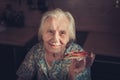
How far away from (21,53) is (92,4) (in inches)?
36.7

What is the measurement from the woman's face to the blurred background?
472mm

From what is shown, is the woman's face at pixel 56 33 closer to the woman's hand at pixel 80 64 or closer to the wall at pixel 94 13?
the woman's hand at pixel 80 64

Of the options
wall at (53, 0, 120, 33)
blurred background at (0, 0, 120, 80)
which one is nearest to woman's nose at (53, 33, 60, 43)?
blurred background at (0, 0, 120, 80)

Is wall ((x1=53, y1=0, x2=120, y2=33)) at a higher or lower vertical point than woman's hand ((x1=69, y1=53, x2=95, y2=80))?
higher

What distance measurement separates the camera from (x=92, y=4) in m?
2.62

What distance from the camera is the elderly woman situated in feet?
6.03

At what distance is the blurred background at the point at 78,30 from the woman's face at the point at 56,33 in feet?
1.55

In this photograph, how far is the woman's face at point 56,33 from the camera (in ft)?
6.04

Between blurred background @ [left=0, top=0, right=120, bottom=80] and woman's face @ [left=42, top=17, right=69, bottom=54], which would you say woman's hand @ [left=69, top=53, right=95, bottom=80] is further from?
blurred background @ [left=0, top=0, right=120, bottom=80]

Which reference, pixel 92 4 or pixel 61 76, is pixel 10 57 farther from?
pixel 92 4

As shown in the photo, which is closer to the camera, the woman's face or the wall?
the woman's face

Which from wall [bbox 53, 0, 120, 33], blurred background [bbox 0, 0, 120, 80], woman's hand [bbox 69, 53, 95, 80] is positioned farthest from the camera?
wall [bbox 53, 0, 120, 33]

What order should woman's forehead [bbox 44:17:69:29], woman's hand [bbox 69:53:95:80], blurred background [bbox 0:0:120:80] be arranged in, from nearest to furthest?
woman's hand [bbox 69:53:95:80] < woman's forehead [bbox 44:17:69:29] < blurred background [bbox 0:0:120:80]

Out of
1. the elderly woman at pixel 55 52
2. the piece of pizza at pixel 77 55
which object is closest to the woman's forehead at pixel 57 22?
the elderly woman at pixel 55 52
